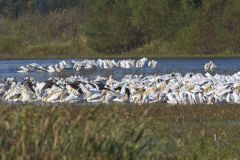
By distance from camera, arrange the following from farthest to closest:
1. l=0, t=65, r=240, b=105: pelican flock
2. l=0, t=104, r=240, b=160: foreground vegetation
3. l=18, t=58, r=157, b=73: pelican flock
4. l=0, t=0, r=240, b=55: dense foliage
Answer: l=0, t=0, r=240, b=55: dense foliage < l=18, t=58, r=157, b=73: pelican flock < l=0, t=65, r=240, b=105: pelican flock < l=0, t=104, r=240, b=160: foreground vegetation

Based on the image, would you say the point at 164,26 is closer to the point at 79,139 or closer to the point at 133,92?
the point at 133,92

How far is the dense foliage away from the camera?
172 ft

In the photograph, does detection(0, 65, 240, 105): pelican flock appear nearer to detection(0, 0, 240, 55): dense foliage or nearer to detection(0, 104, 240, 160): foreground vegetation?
detection(0, 104, 240, 160): foreground vegetation

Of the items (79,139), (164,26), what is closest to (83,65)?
(164,26)

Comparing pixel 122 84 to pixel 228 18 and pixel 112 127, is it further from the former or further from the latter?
pixel 228 18

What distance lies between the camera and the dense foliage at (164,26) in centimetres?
5247

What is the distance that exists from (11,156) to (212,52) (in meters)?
45.7

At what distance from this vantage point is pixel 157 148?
8406 mm

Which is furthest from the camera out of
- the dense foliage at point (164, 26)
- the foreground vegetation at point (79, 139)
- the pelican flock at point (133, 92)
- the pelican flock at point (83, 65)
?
the dense foliage at point (164, 26)

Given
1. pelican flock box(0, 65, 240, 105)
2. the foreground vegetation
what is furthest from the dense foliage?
the foreground vegetation

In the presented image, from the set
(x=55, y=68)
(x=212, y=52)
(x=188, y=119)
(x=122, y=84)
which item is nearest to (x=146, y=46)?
(x=212, y=52)

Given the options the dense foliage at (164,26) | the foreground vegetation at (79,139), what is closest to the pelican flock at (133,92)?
the foreground vegetation at (79,139)

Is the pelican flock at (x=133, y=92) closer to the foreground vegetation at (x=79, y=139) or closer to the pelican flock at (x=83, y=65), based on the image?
the foreground vegetation at (x=79, y=139)

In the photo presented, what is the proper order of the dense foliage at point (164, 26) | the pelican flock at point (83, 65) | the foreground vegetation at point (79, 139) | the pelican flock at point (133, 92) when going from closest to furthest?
the foreground vegetation at point (79, 139) → the pelican flock at point (133, 92) → the pelican flock at point (83, 65) → the dense foliage at point (164, 26)
